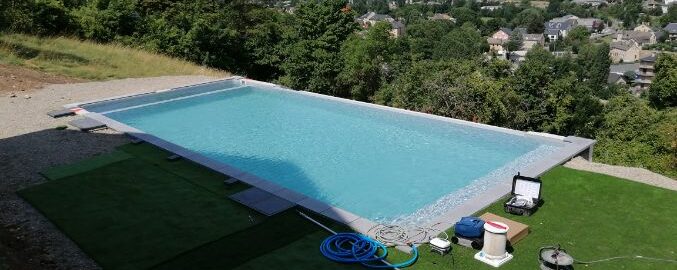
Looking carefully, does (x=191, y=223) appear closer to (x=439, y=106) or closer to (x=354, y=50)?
(x=439, y=106)

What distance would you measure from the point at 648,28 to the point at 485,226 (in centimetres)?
10284

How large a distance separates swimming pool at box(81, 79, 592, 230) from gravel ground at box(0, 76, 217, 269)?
1.08m

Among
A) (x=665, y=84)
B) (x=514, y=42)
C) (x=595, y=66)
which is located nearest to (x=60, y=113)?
(x=665, y=84)

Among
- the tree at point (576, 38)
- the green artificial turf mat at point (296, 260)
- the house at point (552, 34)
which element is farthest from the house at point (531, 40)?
the green artificial turf mat at point (296, 260)

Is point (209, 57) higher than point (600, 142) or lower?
higher

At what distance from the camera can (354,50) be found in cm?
1753

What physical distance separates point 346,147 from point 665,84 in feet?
70.9

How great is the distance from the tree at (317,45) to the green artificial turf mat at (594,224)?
36.0 feet

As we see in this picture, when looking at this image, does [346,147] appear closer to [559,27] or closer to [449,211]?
[449,211]

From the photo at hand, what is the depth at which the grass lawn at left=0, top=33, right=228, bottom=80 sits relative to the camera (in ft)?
55.2

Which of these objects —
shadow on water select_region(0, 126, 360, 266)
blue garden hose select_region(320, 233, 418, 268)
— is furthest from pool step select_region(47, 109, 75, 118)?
blue garden hose select_region(320, 233, 418, 268)

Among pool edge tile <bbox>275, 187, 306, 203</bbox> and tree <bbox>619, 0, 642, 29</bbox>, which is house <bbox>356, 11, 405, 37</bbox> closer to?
pool edge tile <bbox>275, 187, 306, 203</bbox>

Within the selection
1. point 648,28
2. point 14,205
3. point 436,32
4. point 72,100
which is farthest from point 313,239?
point 648,28

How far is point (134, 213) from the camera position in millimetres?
6863
